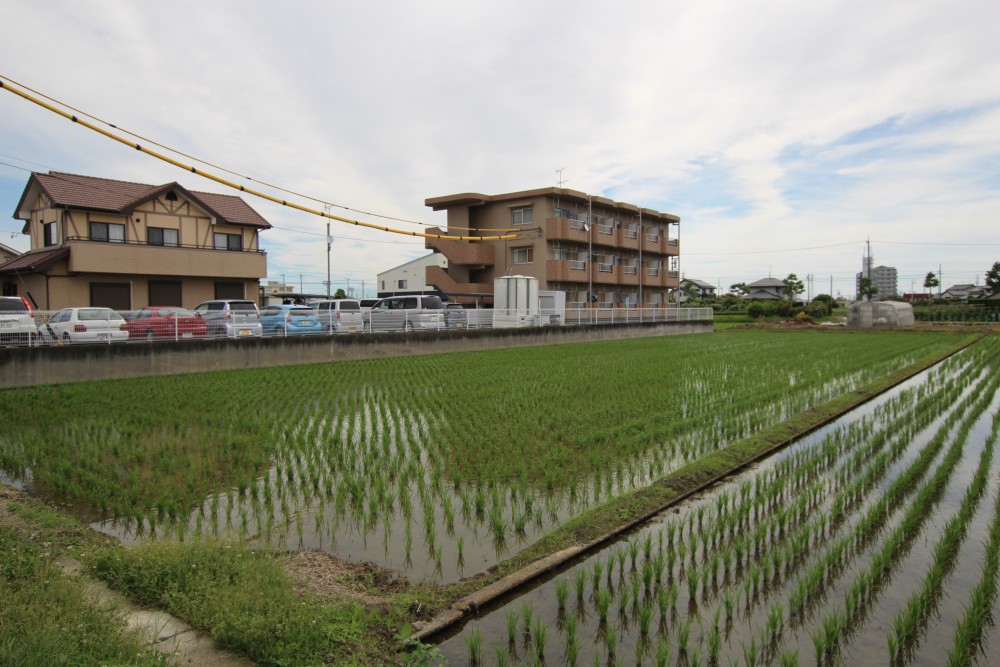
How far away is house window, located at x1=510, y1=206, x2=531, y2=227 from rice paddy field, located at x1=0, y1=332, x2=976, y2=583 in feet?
69.8

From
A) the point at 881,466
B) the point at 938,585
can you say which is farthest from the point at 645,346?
the point at 938,585

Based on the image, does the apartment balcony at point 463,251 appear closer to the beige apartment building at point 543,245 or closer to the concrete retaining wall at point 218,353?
the beige apartment building at point 543,245

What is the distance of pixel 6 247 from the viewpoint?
115 feet

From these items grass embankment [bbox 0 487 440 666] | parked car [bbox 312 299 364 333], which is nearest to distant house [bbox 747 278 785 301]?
parked car [bbox 312 299 364 333]

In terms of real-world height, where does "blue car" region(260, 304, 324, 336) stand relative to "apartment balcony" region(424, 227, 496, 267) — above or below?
below

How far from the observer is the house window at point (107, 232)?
24.4m

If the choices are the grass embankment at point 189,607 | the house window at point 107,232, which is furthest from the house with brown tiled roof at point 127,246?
the grass embankment at point 189,607

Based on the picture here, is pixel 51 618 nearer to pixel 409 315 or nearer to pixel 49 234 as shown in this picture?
pixel 409 315

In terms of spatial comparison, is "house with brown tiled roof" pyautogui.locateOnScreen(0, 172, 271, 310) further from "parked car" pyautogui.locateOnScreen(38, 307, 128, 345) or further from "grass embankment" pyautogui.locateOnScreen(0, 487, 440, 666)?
"grass embankment" pyautogui.locateOnScreen(0, 487, 440, 666)

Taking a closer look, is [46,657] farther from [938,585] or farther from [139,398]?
[139,398]

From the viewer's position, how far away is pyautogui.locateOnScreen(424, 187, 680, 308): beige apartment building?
113 feet

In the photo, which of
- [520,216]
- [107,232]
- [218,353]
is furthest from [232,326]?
[520,216]

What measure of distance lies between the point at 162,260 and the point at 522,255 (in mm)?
18655

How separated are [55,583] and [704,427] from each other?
819 cm
